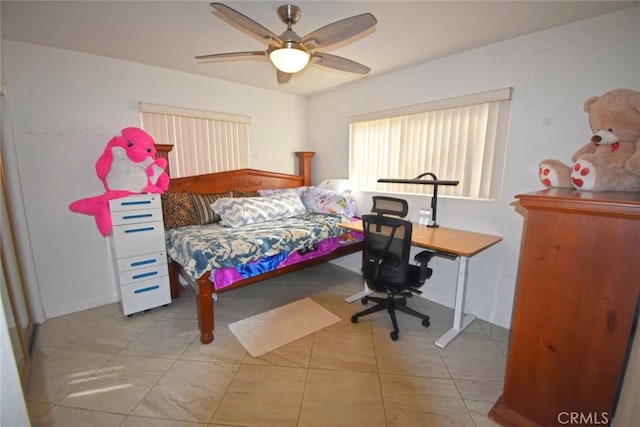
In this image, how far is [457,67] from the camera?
8.14ft

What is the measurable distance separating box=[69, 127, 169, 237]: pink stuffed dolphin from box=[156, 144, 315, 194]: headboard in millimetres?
302

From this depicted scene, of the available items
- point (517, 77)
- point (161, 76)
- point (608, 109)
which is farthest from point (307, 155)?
point (608, 109)

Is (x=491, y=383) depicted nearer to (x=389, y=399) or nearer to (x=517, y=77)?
(x=389, y=399)

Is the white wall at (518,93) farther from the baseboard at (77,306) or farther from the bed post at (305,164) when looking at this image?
the baseboard at (77,306)

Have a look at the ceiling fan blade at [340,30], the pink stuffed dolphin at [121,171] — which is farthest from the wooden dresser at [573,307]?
the pink stuffed dolphin at [121,171]

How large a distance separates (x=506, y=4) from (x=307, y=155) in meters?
2.65

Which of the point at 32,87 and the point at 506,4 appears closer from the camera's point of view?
the point at 506,4

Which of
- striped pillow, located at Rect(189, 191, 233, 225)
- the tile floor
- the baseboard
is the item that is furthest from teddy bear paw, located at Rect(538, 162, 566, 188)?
the baseboard

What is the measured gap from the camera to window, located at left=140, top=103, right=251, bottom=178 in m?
2.89

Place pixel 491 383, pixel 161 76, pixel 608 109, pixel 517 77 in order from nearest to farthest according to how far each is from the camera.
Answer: pixel 608 109
pixel 491 383
pixel 517 77
pixel 161 76

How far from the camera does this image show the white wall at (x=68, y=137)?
7.46 ft

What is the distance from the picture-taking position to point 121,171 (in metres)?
2.48

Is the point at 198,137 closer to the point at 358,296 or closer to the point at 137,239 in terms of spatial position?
the point at 137,239

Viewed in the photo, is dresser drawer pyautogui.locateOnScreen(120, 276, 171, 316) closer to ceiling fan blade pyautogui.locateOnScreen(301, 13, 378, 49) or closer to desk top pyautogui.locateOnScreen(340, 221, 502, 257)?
desk top pyautogui.locateOnScreen(340, 221, 502, 257)
